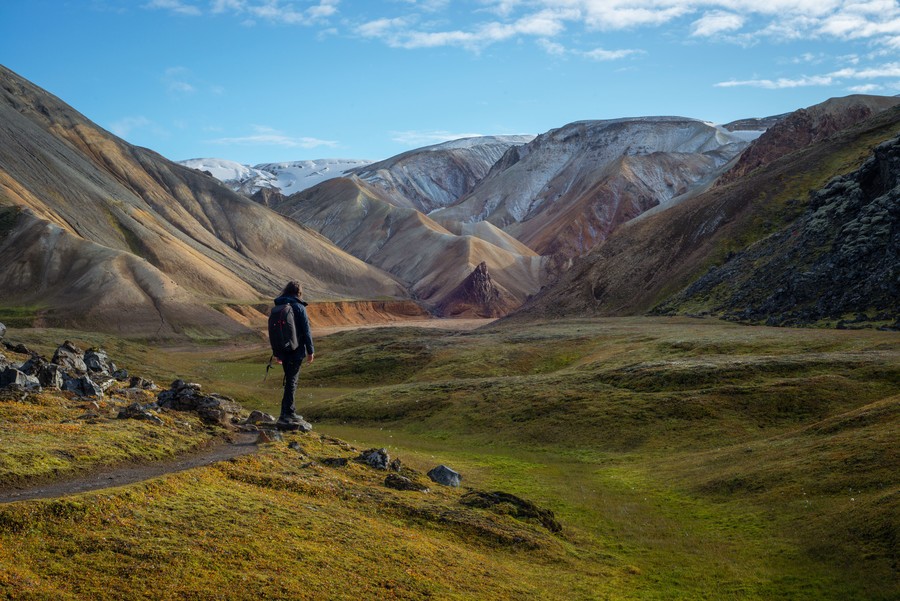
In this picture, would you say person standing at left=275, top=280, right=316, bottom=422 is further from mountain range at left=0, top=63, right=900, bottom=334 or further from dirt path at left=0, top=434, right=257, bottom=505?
mountain range at left=0, top=63, right=900, bottom=334

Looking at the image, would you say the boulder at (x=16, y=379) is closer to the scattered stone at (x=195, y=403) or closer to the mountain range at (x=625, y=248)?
the scattered stone at (x=195, y=403)

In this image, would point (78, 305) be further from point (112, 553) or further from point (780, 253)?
point (112, 553)

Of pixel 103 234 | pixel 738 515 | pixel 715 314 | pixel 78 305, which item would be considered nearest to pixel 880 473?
pixel 738 515

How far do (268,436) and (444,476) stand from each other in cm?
577

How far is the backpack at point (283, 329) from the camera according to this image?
76.0 ft

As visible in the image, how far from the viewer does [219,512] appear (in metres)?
15.0

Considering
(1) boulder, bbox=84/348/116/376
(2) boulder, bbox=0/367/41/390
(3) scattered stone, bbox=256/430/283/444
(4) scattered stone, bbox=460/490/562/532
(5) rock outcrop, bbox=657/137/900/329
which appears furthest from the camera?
(5) rock outcrop, bbox=657/137/900/329

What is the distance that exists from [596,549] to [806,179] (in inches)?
4094

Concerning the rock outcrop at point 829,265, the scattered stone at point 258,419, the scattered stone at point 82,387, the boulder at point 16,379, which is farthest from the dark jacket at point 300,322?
the rock outcrop at point 829,265

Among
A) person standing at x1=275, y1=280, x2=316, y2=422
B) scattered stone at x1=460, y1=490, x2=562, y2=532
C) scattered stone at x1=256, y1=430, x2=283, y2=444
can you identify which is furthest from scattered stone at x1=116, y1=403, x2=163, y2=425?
scattered stone at x1=460, y1=490, x2=562, y2=532

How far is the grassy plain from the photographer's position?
12820 millimetres

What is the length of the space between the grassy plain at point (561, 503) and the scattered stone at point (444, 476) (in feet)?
6.18

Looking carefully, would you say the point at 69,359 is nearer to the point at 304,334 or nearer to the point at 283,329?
the point at 283,329

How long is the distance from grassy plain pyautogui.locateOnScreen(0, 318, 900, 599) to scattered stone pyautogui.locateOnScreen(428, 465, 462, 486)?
1.89 meters
